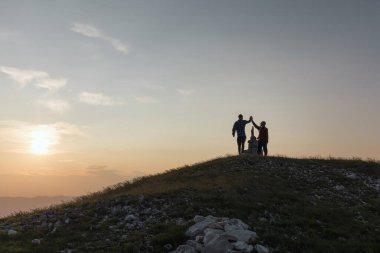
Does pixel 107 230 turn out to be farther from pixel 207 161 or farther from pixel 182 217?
pixel 207 161

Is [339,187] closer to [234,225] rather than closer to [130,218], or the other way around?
[234,225]

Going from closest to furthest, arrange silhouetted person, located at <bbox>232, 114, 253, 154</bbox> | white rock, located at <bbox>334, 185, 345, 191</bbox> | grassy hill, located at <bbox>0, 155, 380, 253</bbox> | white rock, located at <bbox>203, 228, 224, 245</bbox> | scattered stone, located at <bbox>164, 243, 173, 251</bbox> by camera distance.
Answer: white rock, located at <bbox>203, 228, 224, 245</bbox>, scattered stone, located at <bbox>164, 243, 173, 251</bbox>, grassy hill, located at <bbox>0, 155, 380, 253</bbox>, white rock, located at <bbox>334, 185, 345, 191</bbox>, silhouetted person, located at <bbox>232, 114, 253, 154</bbox>

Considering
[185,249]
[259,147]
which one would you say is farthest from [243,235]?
[259,147]

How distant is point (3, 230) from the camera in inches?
798

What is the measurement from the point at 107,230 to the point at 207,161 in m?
16.2

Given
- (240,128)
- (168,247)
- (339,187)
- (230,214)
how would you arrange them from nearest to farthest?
(168,247) → (230,214) → (339,187) → (240,128)

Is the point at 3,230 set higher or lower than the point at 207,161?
lower

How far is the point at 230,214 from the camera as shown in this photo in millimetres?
19797

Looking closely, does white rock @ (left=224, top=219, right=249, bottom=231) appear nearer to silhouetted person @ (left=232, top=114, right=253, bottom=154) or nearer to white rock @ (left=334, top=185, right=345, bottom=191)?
white rock @ (left=334, top=185, right=345, bottom=191)

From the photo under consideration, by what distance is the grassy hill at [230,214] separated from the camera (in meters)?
17.0

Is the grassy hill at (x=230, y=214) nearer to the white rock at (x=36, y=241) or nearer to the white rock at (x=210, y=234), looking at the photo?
the white rock at (x=36, y=241)

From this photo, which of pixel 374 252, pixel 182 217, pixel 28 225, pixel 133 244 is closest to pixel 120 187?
pixel 28 225

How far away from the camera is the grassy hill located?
1705 centimetres

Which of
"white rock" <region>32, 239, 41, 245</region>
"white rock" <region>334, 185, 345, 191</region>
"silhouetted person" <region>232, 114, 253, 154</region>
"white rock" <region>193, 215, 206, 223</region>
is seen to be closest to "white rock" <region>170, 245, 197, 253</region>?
"white rock" <region>193, 215, 206, 223</region>
